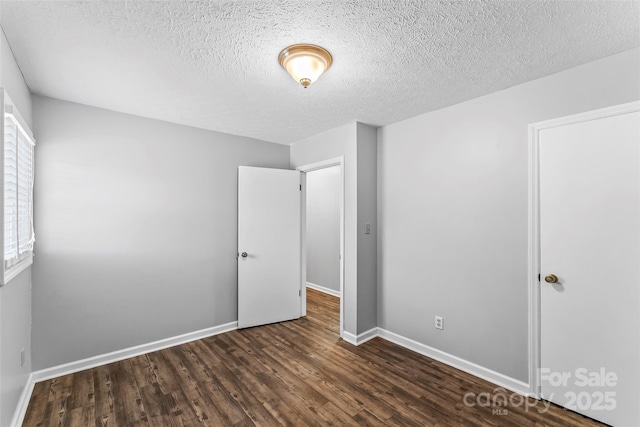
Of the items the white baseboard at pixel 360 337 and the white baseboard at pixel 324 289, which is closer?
the white baseboard at pixel 360 337

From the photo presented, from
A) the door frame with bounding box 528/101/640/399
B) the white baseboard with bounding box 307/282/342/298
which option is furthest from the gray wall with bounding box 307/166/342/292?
the door frame with bounding box 528/101/640/399

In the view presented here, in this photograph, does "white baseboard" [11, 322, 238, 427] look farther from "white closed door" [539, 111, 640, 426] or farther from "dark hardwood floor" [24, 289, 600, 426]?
"white closed door" [539, 111, 640, 426]

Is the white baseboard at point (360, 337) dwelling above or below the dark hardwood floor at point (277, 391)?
above

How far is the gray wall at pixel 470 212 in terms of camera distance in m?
2.15

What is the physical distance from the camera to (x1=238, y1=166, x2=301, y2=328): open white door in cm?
358

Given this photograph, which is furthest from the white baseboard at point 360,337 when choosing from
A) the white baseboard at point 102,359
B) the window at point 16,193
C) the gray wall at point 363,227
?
the window at point 16,193

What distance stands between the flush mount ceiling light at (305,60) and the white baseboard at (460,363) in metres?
2.68

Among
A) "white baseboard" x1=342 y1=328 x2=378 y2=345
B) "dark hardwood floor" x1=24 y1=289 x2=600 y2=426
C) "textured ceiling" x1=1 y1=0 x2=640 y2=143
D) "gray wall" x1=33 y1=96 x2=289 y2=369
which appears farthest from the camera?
"white baseboard" x1=342 y1=328 x2=378 y2=345

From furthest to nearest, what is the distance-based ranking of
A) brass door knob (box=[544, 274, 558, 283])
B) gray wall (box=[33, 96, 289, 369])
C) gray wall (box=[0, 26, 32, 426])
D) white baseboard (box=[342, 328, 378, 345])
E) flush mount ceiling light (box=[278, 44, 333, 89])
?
white baseboard (box=[342, 328, 378, 345]) → gray wall (box=[33, 96, 289, 369]) → brass door knob (box=[544, 274, 558, 283]) → flush mount ceiling light (box=[278, 44, 333, 89]) → gray wall (box=[0, 26, 32, 426])

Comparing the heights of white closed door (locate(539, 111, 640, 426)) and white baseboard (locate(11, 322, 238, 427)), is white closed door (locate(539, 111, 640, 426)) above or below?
above

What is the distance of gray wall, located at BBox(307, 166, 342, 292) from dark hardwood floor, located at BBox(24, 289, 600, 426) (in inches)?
84.0

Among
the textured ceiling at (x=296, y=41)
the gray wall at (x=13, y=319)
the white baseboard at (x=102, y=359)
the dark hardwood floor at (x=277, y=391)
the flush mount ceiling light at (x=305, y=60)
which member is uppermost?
the textured ceiling at (x=296, y=41)

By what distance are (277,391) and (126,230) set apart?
6.87 feet

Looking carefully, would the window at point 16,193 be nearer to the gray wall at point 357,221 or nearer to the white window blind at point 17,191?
the white window blind at point 17,191
